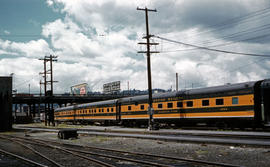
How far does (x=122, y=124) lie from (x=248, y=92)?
18.5 metres

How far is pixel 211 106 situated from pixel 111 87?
129m

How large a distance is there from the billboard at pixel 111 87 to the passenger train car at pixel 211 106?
109 m

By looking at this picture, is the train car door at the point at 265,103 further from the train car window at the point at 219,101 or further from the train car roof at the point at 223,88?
the train car window at the point at 219,101

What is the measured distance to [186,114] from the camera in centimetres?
2589

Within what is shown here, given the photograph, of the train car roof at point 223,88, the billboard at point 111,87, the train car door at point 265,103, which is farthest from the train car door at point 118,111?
the billboard at point 111,87

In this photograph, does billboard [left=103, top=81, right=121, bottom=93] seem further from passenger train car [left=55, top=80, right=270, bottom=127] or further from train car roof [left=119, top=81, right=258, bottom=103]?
train car roof [left=119, top=81, right=258, bottom=103]

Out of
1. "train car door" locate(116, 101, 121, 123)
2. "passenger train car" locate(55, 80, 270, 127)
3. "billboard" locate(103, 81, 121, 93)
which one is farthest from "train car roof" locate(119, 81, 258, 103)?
"billboard" locate(103, 81, 121, 93)

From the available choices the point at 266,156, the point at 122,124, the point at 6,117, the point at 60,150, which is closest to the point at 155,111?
the point at 122,124

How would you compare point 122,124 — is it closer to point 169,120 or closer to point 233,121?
point 169,120

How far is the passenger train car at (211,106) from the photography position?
2077 cm

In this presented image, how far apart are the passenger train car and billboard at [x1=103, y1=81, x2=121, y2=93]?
109 m

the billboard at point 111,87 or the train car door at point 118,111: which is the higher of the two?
the billboard at point 111,87

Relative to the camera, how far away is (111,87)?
151 m

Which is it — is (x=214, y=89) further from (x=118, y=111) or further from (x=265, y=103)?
(x=118, y=111)
